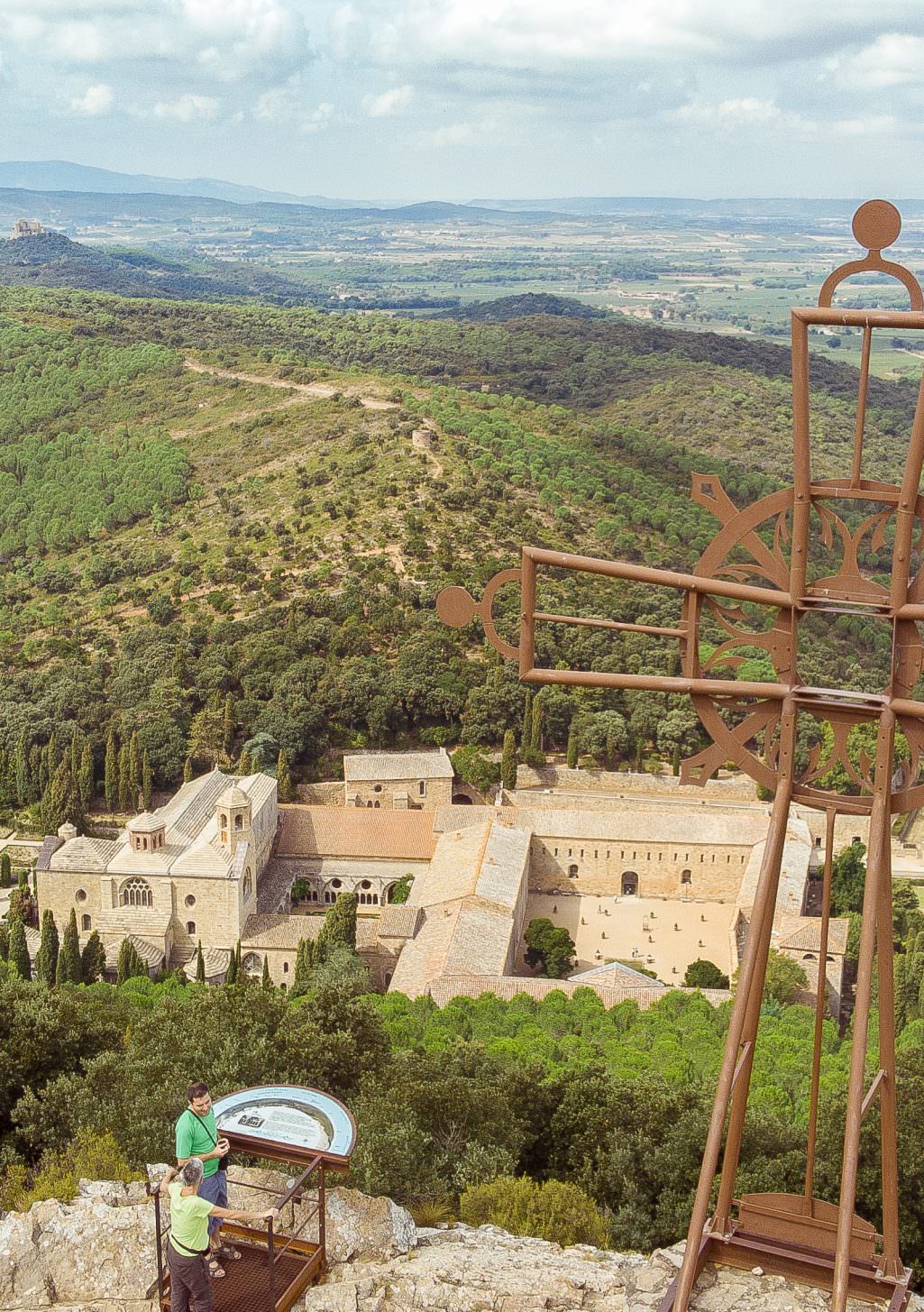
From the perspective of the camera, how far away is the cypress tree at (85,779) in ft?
160

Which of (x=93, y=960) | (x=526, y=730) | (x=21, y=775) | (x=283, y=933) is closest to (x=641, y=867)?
(x=526, y=730)

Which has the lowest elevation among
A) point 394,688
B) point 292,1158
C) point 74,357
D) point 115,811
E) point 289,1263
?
point 115,811

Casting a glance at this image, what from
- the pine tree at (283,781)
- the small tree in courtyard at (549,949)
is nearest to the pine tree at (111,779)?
the pine tree at (283,781)

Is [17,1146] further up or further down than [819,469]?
further down

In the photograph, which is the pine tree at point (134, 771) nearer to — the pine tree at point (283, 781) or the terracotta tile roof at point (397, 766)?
the pine tree at point (283, 781)

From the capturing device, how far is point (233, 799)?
38.5 m

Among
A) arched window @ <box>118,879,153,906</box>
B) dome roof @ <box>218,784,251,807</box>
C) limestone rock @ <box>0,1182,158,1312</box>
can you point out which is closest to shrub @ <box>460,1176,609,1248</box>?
limestone rock @ <box>0,1182,158,1312</box>

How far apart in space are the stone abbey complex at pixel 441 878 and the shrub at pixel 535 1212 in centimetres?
1653

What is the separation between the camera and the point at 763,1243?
31.3ft

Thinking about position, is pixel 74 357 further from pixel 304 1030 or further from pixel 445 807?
pixel 304 1030

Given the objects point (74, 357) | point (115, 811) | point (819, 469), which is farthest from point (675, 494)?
point (74, 357)

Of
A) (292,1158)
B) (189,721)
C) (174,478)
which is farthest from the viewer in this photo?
(174,478)

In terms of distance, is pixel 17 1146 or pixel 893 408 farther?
pixel 893 408

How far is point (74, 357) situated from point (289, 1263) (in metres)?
98.0
